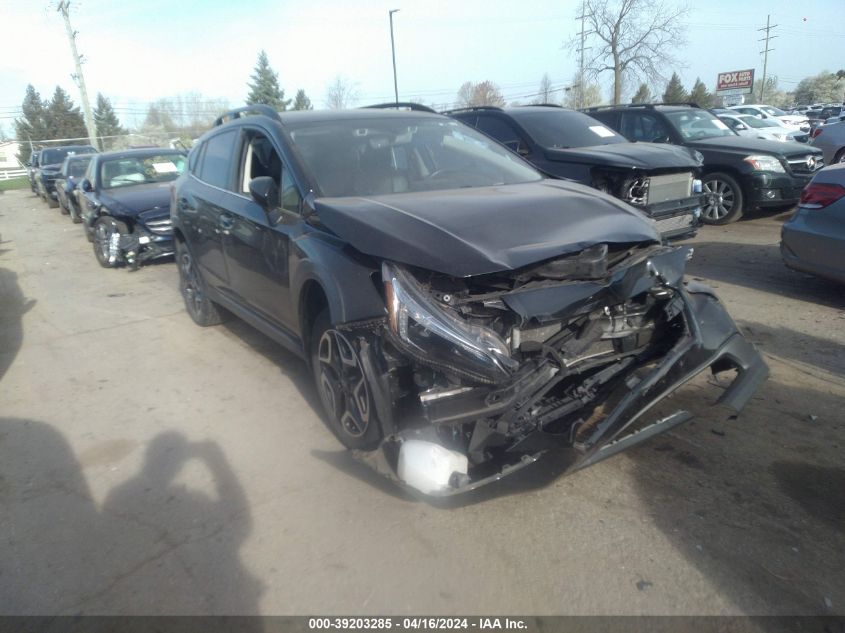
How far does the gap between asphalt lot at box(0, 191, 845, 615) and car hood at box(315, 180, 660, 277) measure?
1008 mm

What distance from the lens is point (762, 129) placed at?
837 inches

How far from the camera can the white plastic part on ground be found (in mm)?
2898

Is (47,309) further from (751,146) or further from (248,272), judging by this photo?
(751,146)

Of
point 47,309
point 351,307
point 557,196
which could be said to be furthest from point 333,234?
point 47,309

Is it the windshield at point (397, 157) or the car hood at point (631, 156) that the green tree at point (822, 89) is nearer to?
the car hood at point (631, 156)

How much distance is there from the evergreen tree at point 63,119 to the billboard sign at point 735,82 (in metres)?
61.7

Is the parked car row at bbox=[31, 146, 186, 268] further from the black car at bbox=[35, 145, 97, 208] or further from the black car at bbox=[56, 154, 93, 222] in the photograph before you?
the black car at bbox=[35, 145, 97, 208]

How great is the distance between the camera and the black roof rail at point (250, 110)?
15.4 ft

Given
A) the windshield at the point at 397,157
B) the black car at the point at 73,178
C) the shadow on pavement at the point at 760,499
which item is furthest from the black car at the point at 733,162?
the black car at the point at 73,178

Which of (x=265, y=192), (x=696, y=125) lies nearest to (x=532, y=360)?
(x=265, y=192)

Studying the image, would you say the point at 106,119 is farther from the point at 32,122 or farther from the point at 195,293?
the point at 195,293

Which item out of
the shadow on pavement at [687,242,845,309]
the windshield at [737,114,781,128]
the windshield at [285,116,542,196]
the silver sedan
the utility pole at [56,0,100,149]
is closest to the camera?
the windshield at [285,116,542,196]

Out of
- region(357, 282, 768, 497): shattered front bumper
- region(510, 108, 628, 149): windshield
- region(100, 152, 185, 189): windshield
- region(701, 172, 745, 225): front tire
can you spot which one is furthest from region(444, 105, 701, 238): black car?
region(100, 152, 185, 189): windshield

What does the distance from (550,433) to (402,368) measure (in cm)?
76
